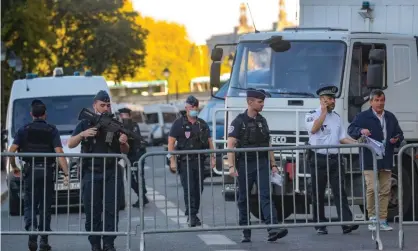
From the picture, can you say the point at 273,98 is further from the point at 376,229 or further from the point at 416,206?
the point at 376,229

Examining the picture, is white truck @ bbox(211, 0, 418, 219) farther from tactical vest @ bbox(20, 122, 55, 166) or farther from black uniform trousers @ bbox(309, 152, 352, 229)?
tactical vest @ bbox(20, 122, 55, 166)

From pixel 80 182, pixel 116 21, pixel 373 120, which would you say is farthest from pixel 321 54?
pixel 116 21

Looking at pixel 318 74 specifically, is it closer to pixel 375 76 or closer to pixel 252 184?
pixel 375 76

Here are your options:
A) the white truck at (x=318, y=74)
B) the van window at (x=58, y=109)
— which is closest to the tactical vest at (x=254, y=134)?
the white truck at (x=318, y=74)

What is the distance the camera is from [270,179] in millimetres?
13828

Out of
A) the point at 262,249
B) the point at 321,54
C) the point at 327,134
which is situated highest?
the point at 321,54

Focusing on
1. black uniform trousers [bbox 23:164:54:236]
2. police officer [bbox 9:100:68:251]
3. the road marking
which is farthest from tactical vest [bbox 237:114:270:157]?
black uniform trousers [bbox 23:164:54:236]

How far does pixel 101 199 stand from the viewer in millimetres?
13555

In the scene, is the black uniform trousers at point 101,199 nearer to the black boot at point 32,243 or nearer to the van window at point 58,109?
the black boot at point 32,243

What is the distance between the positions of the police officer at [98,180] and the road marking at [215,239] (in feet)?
4.85

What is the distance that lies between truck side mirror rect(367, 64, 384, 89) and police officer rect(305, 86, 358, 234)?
1.50m

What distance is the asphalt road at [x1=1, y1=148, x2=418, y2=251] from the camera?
44.9ft

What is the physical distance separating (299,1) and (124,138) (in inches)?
236

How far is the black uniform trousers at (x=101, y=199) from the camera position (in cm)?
1343
